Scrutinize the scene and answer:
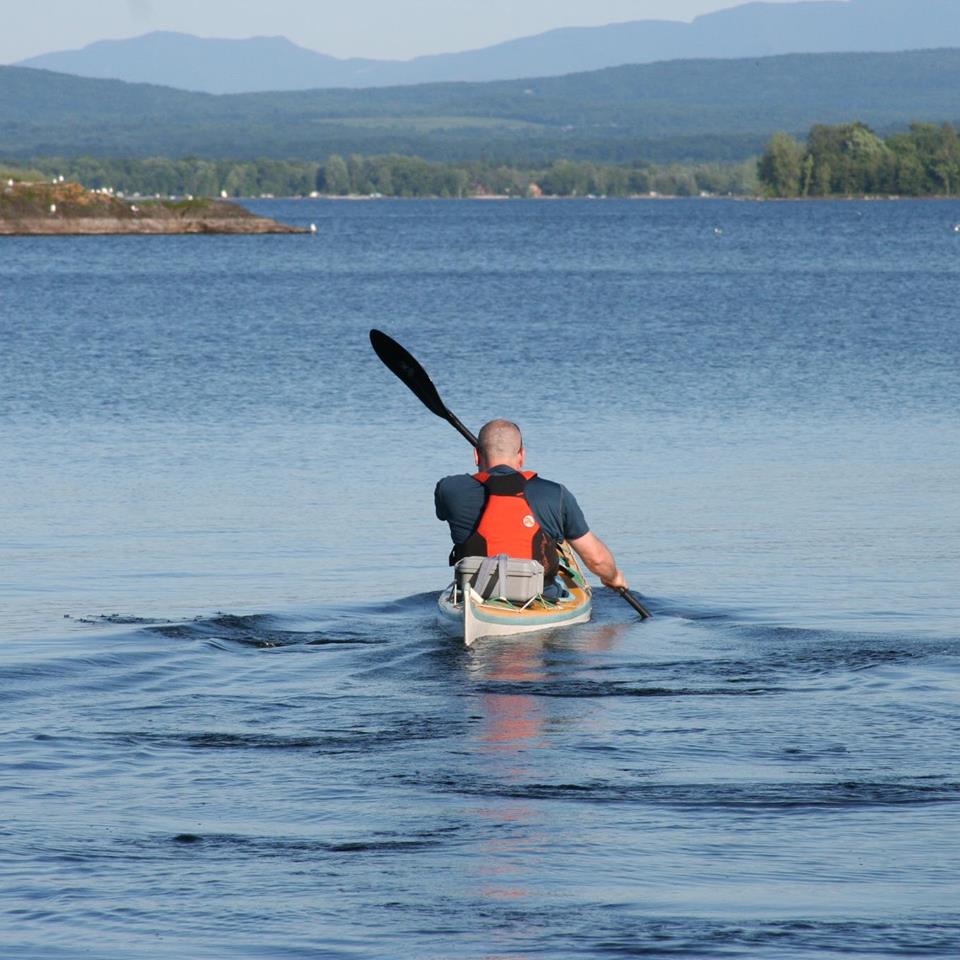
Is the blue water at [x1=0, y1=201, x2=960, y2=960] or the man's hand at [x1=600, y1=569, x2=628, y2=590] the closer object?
the blue water at [x1=0, y1=201, x2=960, y2=960]

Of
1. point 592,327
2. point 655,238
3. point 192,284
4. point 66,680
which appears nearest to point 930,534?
point 66,680

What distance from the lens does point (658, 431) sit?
30.3 meters

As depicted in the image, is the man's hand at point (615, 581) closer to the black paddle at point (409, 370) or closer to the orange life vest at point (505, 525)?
the orange life vest at point (505, 525)

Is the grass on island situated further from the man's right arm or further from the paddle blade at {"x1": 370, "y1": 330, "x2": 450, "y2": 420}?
the man's right arm

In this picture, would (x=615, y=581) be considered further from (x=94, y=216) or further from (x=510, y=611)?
(x=94, y=216)

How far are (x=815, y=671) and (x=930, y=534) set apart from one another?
280 inches

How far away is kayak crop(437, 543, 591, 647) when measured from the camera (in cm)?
1473

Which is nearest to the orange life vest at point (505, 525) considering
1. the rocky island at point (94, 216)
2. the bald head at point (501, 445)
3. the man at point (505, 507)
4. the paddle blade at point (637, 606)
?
the man at point (505, 507)

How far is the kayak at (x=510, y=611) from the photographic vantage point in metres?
14.7

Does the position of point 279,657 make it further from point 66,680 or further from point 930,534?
point 930,534

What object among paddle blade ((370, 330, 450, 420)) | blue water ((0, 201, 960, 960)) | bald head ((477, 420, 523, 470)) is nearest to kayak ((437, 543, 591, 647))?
blue water ((0, 201, 960, 960))

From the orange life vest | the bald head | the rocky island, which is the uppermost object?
the rocky island

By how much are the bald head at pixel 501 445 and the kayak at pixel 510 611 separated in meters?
1.02

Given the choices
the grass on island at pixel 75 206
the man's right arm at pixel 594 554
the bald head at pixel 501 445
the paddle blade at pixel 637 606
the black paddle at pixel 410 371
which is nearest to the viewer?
the bald head at pixel 501 445
